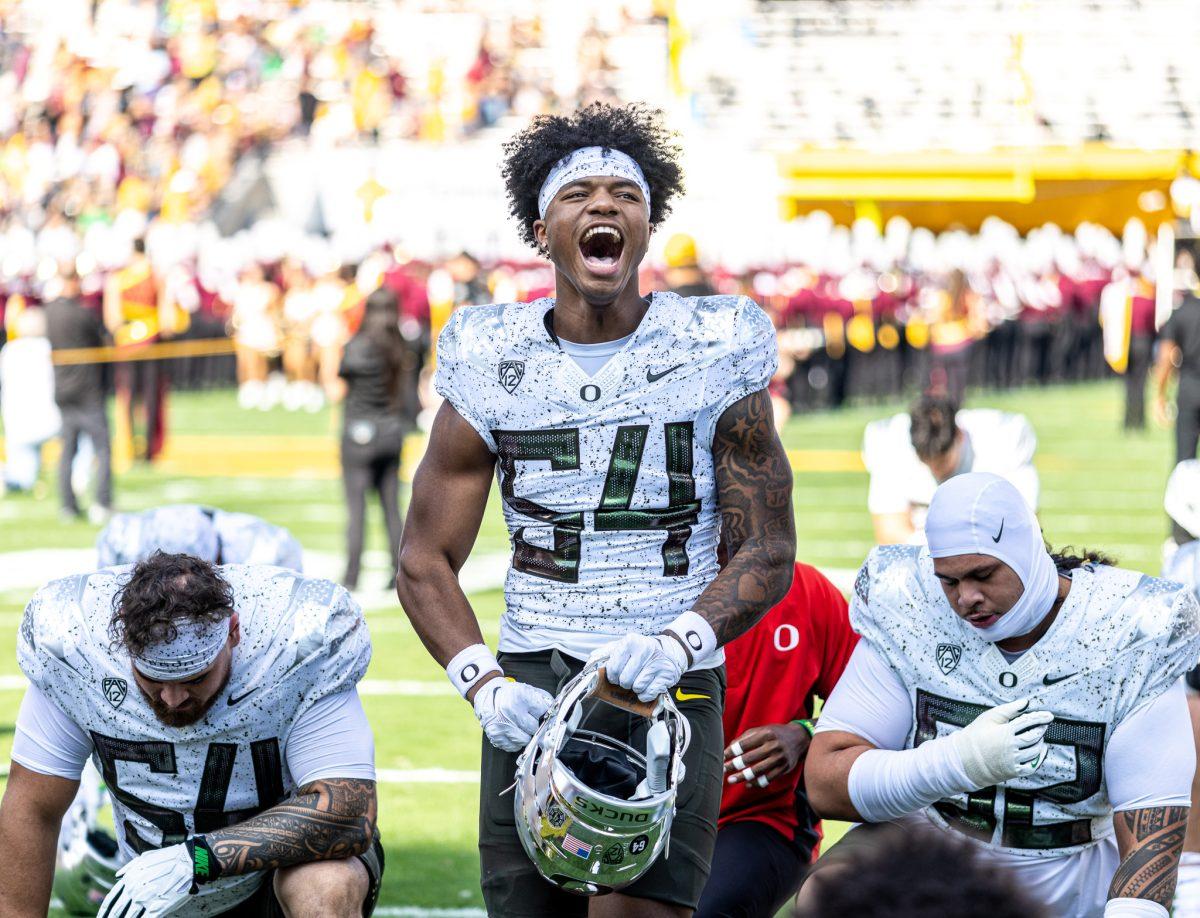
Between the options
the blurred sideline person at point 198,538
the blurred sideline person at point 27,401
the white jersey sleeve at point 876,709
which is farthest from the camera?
the blurred sideline person at point 27,401

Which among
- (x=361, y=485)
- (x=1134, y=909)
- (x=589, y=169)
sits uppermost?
(x=589, y=169)

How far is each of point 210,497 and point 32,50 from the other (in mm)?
21173

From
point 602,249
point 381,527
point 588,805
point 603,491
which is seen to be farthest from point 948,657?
point 381,527

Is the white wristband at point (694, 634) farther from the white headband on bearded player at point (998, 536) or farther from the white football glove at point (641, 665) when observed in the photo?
the white headband on bearded player at point (998, 536)

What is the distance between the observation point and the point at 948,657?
148 inches

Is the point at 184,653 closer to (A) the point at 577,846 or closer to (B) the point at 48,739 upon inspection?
(B) the point at 48,739

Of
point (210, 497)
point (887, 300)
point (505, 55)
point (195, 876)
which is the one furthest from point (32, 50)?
point (195, 876)

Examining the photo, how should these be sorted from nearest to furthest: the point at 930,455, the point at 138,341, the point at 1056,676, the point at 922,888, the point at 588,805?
1. the point at 922,888
2. the point at 588,805
3. the point at 1056,676
4. the point at 930,455
5. the point at 138,341

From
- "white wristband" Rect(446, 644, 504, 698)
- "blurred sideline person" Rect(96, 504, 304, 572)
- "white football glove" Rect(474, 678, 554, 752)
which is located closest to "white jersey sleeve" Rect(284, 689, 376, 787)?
"white wristband" Rect(446, 644, 504, 698)

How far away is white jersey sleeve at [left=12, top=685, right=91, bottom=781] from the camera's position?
12.6 ft

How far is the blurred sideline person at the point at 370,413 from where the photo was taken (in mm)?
10312

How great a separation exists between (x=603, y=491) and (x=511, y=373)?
0.28 m

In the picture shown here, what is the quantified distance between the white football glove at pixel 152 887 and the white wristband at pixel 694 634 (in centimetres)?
105

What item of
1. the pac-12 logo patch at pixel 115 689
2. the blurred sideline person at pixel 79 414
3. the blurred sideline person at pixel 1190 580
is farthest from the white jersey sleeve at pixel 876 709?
the blurred sideline person at pixel 79 414
